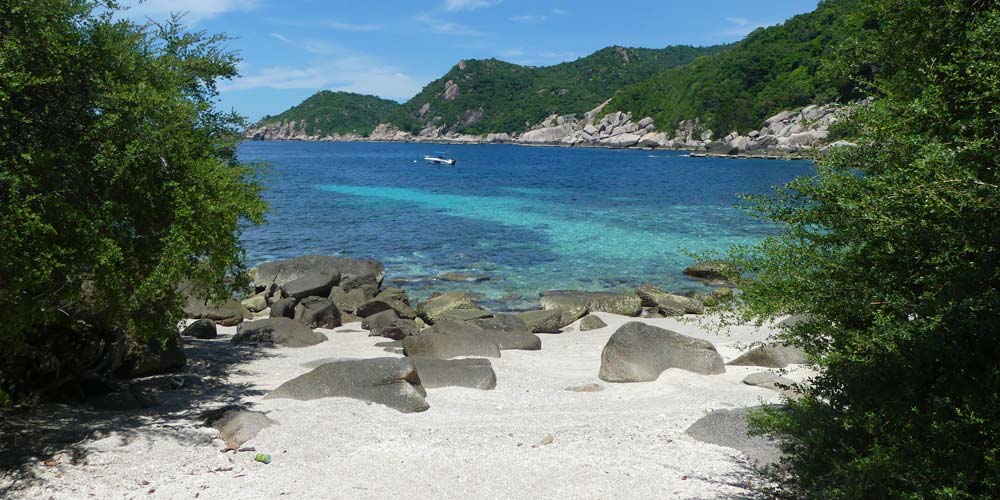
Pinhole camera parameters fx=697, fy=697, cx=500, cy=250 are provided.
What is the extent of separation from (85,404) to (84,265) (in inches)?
158

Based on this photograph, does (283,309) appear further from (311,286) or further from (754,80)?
(754,80)

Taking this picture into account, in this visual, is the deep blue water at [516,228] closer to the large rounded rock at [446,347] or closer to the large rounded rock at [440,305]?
the large rounded rock at [440,305]

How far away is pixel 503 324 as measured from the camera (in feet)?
70.2

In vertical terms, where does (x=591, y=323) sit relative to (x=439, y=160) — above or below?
below

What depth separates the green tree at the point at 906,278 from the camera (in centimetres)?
501

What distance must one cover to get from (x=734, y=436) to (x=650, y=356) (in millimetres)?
4386

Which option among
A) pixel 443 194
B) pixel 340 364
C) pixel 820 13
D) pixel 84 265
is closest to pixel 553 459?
pixel 340 364

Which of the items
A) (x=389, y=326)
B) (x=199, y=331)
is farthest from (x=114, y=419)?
(x=389, y=326)

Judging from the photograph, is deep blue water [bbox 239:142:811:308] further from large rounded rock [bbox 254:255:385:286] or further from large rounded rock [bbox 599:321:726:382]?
large rounded rock [bbox 599:321:726:382]

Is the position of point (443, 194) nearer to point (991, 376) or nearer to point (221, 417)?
point (221, 417)

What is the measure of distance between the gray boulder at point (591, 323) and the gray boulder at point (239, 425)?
12.6 metres

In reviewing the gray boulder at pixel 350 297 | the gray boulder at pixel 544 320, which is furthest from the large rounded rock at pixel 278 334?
the gray boulder at pixel 544 320

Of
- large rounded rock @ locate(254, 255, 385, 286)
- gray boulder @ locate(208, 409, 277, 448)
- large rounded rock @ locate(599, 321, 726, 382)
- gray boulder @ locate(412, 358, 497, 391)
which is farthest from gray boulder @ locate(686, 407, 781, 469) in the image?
large rounded rock @ locate(254, 255, 385, 286)

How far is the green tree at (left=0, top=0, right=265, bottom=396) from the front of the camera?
855cm
